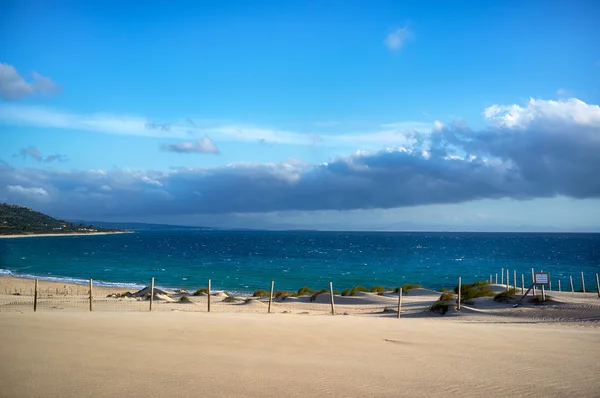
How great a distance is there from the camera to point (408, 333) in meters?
15.4

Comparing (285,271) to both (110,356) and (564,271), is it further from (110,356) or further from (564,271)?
(110,356)

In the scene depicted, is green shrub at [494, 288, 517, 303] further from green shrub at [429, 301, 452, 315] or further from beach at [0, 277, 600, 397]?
beach at [0, 277, 600, 397]

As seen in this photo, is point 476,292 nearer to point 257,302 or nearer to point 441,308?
point 441,308

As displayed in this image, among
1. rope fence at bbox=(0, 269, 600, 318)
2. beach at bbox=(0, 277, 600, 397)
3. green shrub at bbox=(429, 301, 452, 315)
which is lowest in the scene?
rope fence at bbox=(0, 269, 600, 318)

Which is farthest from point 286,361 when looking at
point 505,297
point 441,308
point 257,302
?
point 505,297

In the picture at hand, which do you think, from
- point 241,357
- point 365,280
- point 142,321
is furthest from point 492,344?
point 365,280

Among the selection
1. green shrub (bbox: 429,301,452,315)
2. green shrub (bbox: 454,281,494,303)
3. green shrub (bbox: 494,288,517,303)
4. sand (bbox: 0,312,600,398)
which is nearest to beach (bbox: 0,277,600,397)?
sand (bbox: 0,312,600,398)

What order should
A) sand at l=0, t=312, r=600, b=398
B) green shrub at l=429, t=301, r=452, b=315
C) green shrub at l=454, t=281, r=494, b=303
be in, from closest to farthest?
sand at l=0, t=312, r=600, b=398, green shrub at l=429, t=301, r=452, b=315, green shrub at l=454, t=281, r=494, b=303

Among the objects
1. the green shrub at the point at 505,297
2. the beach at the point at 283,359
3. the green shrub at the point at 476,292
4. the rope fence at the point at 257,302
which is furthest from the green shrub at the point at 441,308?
the beach at the point at 283,359

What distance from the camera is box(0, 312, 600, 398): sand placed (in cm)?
823

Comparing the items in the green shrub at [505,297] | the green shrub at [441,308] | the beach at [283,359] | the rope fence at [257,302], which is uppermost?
the beach at [283,359]

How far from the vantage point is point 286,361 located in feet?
34.6

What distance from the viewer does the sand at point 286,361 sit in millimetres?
8227

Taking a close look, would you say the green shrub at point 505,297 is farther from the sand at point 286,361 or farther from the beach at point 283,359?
the sand at point 286,361
